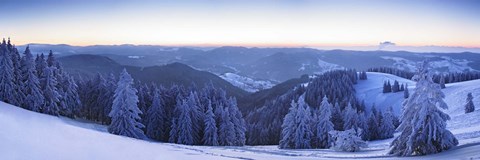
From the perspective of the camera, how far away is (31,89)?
48875mm

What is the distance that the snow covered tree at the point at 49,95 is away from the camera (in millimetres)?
50156

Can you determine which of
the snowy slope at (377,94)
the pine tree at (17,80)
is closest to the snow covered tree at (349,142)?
the pine tree at (17,80)

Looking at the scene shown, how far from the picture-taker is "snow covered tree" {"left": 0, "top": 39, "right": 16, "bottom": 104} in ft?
154

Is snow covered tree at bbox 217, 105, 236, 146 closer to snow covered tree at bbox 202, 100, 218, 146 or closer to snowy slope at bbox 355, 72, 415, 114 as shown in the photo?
snow covered tree at bbox 202, 100, 218, 146

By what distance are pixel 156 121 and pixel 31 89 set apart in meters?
18.9

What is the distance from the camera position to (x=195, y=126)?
57.3 metres

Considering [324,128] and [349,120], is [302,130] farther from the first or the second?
[349,120]

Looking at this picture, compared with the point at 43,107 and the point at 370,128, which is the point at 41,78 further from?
the point at 370,128

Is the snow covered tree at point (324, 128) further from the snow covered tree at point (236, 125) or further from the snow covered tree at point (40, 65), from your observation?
the snow covered tree at point (40, 65)

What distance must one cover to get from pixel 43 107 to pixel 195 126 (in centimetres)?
2273

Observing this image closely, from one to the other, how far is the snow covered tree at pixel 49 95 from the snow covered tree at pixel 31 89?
906 mm

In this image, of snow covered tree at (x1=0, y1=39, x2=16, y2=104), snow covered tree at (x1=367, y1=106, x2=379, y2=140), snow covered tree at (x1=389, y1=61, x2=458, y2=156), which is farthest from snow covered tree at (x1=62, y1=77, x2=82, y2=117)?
snow covered tree at (x1=367, y1=106, x2=379, y2=140)

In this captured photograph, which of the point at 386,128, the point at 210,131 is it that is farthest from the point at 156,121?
the point at 386,128

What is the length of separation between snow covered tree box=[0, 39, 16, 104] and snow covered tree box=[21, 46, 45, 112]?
1.67 meters
